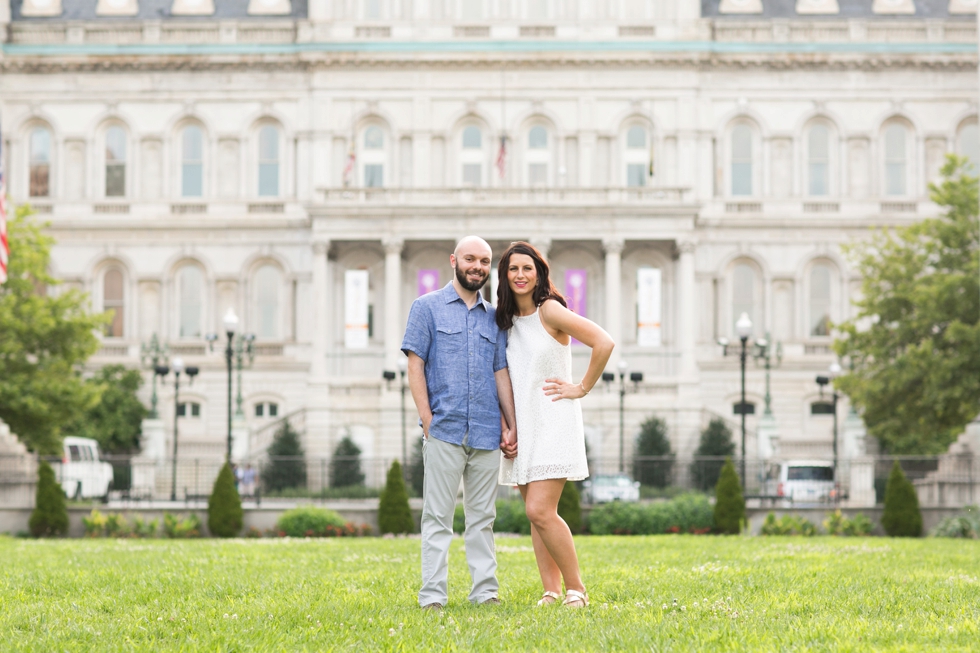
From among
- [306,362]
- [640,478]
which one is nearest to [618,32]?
[306,362]

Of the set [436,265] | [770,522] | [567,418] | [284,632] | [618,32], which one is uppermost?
[618,32]

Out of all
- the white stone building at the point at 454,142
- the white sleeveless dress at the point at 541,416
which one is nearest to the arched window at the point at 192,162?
the white stone building at the point at 454,142

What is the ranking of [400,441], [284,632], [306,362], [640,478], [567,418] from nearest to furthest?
1. [284,632]
2. [567,418]
3. [640,478]
4. [400,441]
5. [306,362]

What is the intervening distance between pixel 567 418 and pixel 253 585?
3.05 m

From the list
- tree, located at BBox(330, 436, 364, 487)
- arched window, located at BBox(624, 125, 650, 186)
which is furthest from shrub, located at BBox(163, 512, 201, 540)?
arched window, located at BBox(624, 125, 650, 186)

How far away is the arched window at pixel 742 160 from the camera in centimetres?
5006

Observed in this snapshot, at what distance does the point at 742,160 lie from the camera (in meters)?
50.1

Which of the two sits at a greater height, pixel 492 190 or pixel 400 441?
pixel 492 190

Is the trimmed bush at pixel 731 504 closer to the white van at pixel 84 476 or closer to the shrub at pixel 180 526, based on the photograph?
the shrub at pixel 180 526

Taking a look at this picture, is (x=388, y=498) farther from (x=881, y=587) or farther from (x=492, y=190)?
(x=492, y=190)

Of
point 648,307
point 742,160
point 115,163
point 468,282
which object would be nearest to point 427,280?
point 648,307

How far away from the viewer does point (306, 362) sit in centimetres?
4806

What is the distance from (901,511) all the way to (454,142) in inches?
1176

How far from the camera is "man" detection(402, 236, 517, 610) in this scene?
8.00m
